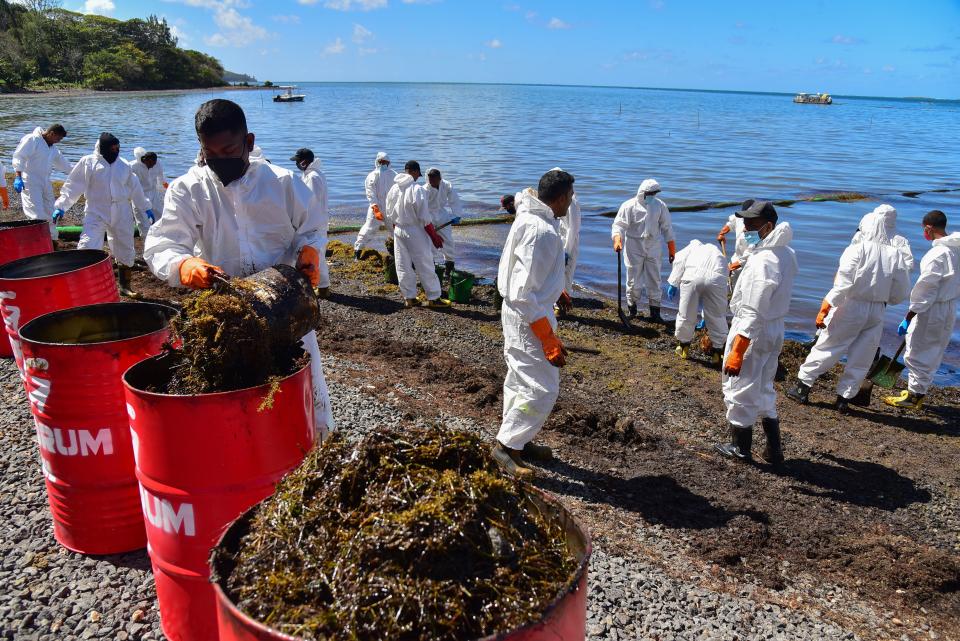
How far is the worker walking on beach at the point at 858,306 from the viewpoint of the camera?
678cm

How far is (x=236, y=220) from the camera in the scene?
3.68 meters

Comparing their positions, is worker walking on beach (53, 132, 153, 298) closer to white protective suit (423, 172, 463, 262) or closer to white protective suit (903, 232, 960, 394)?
white protective suit (423, 172, 463, 262)

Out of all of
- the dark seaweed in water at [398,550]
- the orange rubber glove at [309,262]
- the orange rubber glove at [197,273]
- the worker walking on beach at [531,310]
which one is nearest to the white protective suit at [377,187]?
the worker walking on beach at [531,310]

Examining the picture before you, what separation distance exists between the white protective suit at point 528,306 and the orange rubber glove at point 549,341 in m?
0.05

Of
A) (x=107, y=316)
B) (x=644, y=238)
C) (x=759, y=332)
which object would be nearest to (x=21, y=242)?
(x=107, y=316)

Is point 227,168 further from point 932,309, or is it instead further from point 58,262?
point 932,309

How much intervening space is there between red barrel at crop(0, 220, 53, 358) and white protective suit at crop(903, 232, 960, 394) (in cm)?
947

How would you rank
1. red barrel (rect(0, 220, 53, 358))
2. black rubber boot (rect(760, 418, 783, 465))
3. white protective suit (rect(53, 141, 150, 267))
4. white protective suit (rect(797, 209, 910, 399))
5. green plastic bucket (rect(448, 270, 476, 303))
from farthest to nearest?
green plastic bucket (rect(448, 270, 476, 303))
white protective suit (rect(53, 141, 150, 267))
white protective suit (rect(797, 209, 910, 399))
red barrel (rect(0, 220, 53, 358))
black rubber boot (rect(760, 418, 783, 465))

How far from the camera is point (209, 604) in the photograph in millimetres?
2693

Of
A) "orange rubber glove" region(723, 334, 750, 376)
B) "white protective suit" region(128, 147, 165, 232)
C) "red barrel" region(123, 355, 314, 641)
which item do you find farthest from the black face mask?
"white protective suit" region(128, 147, 165, 232)

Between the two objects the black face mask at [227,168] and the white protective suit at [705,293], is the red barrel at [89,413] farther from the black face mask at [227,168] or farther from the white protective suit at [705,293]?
the white protective suit at [705,293]

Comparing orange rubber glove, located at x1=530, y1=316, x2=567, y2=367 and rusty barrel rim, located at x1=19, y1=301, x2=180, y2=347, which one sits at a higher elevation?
rusty barrel rim, located at x1=19, y1=301, x2=180, y2=347

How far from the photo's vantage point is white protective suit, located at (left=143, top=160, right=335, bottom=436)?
3.61 m

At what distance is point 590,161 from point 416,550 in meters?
34.8
